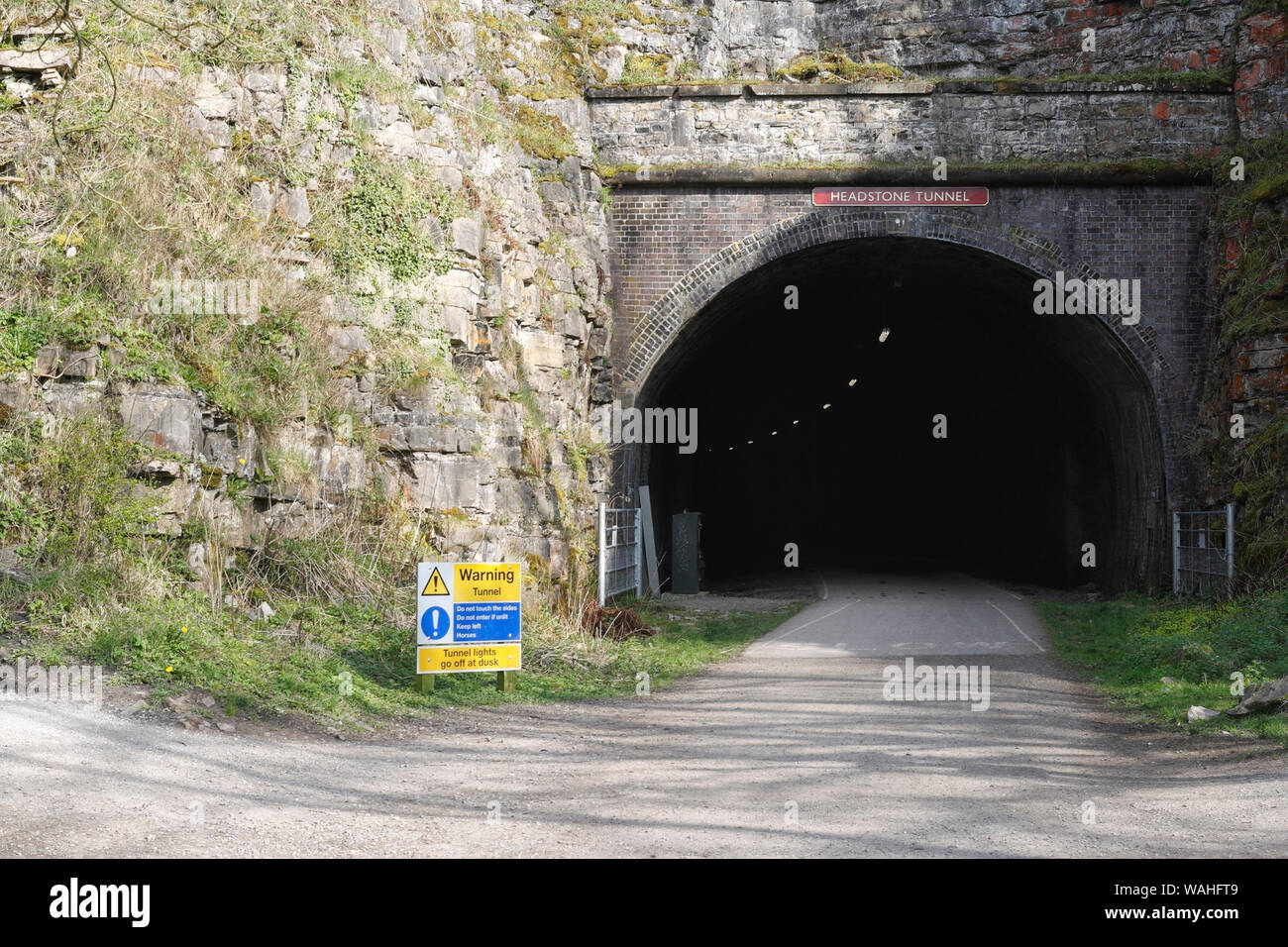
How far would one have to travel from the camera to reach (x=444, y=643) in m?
10.1

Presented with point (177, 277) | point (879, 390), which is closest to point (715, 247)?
point (177, 277)

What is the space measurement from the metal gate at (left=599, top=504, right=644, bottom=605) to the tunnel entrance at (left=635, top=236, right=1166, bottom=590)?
1.77 m

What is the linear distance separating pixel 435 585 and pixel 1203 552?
12.4 metres

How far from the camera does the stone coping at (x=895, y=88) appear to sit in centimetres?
1933

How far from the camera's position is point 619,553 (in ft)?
61.6

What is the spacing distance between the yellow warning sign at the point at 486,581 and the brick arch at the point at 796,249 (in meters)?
9.33

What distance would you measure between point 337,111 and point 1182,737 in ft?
36.5

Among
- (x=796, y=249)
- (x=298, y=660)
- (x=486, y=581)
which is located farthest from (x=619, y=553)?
(x=298, y=660)

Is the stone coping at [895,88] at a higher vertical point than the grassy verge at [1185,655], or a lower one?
higher

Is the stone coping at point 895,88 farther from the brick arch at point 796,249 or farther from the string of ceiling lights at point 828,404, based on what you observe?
the string of ceiling lights at point 828,404

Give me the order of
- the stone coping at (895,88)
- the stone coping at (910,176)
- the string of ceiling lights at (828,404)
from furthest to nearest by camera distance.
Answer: the string of ceiling lights at (828,404)
the stone coping at (895,88)
the stone coping at (910,176)

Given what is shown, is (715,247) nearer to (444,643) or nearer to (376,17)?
(376,17)

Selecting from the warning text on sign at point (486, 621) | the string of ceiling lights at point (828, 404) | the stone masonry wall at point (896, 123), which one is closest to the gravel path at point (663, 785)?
the warning text on sign at point (486, 621)

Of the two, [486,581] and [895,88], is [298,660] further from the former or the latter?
[895,88]
